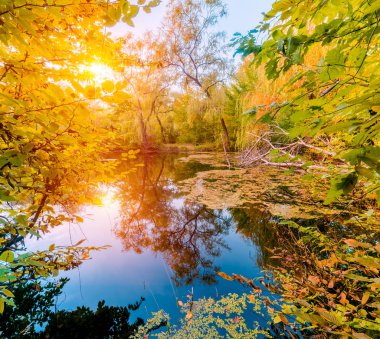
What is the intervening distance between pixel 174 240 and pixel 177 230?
0.37 metres

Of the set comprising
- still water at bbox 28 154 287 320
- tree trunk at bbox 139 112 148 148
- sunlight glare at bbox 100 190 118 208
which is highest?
tree trunk at bbox 139 112 148 148

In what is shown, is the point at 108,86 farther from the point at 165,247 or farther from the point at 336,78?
the point at 165,247

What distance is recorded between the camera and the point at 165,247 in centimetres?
371

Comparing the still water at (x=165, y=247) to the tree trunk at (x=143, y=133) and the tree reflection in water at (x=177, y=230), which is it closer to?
the tree reflection in water at (x=177, y=230)

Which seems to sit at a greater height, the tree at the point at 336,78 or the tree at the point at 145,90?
the tree at the point at 145,90

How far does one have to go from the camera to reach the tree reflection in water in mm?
3238

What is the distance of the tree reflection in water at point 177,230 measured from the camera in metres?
3.24

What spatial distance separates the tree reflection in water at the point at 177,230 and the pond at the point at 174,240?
0.05 feet

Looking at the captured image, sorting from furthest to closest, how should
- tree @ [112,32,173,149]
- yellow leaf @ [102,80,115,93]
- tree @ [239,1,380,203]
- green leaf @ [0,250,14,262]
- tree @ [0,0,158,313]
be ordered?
1. tree @ [112,32,173,149]
2. green leaf @ [0,250,14,262]
3. yellow leaf @ [102,80,115,93]
4. tree @ [0,0,158,313]
5. tree @ [239,1,380,203]

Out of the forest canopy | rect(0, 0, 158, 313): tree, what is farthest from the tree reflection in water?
rect(0, 0, 158, 313): tree

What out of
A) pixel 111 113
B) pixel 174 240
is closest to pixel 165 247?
pixel 174 240

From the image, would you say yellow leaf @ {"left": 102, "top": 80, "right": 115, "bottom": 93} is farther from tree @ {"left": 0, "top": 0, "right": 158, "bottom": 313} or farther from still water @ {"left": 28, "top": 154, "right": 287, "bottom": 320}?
still water @ {"left": 28, "top": 154, "right": 287, "bottom": 320}

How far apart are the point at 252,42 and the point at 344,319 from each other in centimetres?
145

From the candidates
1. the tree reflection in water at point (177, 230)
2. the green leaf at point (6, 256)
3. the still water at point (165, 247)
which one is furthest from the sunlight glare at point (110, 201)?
the green leaf at point (6, 256)
